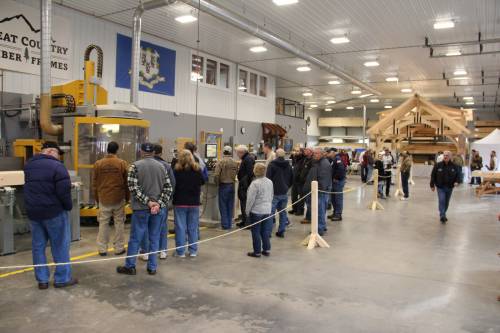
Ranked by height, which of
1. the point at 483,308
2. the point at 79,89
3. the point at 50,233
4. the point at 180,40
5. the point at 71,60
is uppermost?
the point at 180,40

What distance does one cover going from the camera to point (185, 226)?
625 centimetres

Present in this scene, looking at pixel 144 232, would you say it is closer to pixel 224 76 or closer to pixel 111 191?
pixel 111 191

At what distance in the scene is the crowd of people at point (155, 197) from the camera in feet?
15.3

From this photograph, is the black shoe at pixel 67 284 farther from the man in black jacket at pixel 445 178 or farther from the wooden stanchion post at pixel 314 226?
the man in black jacket at pixel 445 178

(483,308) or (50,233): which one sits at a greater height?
(50,233)

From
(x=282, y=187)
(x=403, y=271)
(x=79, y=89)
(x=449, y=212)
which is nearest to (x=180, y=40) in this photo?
(x=79, y=89)

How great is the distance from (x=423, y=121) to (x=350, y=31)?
7.48m

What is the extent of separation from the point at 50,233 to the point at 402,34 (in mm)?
11843

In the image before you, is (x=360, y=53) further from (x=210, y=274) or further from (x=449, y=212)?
(x=210, y=274)

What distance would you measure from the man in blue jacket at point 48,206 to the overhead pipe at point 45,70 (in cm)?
422

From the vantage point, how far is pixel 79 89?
352 inches

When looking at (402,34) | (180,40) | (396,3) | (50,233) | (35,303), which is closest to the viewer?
(35,303)

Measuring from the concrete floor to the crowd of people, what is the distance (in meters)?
0.36

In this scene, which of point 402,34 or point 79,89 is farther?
point 402,34
